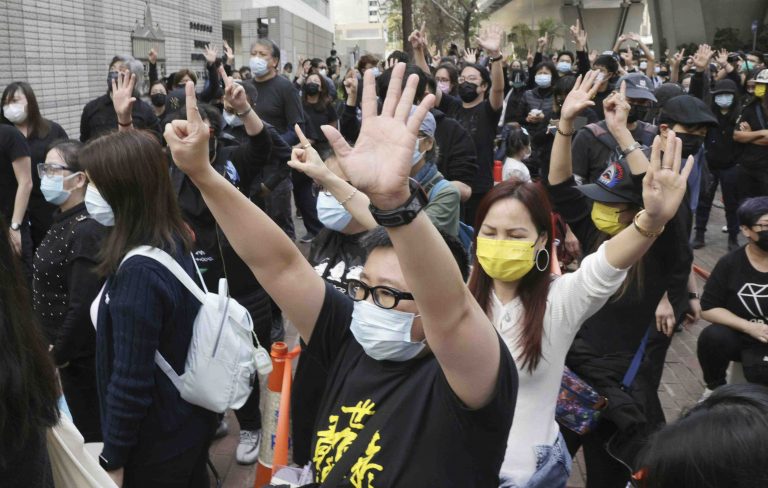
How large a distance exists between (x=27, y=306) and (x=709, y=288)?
12.6ft

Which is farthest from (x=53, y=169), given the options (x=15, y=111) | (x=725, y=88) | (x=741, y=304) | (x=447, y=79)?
(x=725, y=88)

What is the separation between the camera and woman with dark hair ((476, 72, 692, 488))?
8.53ft

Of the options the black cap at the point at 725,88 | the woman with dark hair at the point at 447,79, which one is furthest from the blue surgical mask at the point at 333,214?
the black cap at the point at 725,88

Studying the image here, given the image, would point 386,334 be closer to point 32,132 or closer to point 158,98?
point 32,132

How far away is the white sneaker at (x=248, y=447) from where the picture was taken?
4.40 m

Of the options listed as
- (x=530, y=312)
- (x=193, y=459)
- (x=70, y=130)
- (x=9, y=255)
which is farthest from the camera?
(x=70, y=130)

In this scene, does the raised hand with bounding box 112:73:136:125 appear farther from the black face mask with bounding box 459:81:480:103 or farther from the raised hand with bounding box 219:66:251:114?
the black face mask with bounding box 459:81:480:103

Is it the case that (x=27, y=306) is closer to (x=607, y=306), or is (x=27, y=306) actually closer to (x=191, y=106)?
(x=191, y=106)

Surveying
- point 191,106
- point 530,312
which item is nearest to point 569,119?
point 530,312

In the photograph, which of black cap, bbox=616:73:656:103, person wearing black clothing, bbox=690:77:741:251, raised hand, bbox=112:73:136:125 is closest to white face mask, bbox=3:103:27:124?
raised hand, bbox=112:73:136:125

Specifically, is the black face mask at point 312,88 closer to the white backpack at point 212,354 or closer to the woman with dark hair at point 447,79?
the woman with dark hair at point 447,79

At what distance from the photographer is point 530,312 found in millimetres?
2711

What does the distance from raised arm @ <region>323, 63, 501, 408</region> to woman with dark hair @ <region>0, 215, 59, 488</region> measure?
818mm

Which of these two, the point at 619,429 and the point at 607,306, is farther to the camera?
the point at 607,306
